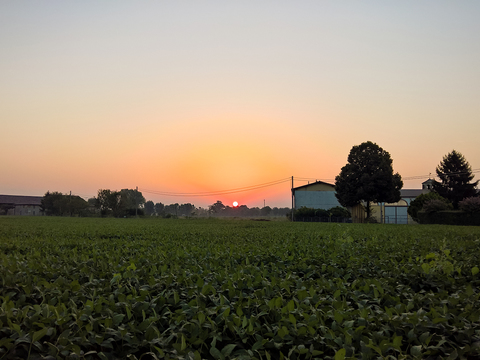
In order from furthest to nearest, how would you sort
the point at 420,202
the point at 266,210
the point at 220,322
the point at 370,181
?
the point at 266,210 → the point at 370,181 → the point at 420,202 → the point at 220,322

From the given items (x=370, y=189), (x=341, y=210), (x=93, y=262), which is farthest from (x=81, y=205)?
(x=93, y=262)

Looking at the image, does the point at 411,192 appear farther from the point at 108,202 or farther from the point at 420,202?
the point at 108,202

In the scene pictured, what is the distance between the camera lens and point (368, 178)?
45.2 meters

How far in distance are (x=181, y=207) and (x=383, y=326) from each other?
490 ft

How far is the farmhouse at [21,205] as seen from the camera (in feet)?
322

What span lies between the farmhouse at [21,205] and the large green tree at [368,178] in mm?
80286

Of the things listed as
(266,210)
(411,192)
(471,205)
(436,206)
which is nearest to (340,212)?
(436,206)

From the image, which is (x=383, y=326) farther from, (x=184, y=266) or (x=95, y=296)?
(x=184, y=266)

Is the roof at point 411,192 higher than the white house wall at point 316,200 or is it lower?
higher

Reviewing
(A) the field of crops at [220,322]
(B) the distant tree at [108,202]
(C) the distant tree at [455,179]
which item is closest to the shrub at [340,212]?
(C) the distant tree at [455,179]

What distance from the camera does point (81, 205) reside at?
83062mm

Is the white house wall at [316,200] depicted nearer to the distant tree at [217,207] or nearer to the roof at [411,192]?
the roof at [411,192]

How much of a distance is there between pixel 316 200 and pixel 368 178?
15.6 metres

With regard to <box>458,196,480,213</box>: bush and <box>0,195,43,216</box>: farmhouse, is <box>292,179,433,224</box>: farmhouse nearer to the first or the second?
<box>458,196,480,213</box>: bush
